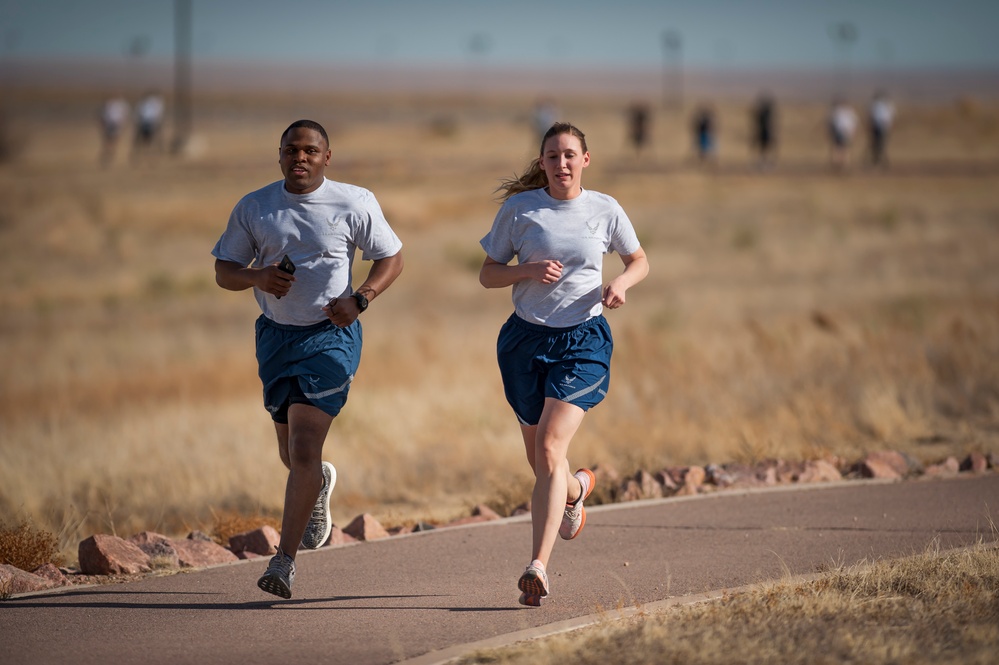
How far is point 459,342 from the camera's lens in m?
A: 17.0

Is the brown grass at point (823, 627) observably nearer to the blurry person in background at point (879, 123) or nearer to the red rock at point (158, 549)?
the red rock at point (158, 549)

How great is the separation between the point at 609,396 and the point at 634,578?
261 inches

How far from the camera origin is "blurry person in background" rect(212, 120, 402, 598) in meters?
5.72

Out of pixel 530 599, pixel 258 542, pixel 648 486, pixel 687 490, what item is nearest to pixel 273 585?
pixel 530 599

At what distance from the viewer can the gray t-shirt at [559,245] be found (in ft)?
18.8

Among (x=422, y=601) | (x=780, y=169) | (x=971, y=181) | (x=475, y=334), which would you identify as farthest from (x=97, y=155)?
(x=422, y=601)

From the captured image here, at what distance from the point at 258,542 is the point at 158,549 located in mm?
563

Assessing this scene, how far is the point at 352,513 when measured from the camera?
9469 millimetres

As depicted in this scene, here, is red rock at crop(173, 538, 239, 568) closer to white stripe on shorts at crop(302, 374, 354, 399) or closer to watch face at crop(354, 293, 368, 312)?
white stripe on shorts at crop(302, 374, 354, 399)

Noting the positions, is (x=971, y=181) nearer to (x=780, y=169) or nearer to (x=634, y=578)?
(x=780, y=169)

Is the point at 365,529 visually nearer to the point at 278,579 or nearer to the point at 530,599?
the point at 278,579

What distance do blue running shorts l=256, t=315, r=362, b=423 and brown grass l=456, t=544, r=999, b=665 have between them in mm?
1506

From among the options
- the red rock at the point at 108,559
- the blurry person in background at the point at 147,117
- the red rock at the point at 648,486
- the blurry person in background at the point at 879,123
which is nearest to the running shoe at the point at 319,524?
the red rock at the point at 108,559

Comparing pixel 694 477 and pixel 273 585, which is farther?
pixel 694 477
